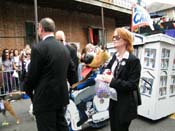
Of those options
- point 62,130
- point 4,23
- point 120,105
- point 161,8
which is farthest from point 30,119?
point 161,8

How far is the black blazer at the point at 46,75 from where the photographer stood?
2525mm

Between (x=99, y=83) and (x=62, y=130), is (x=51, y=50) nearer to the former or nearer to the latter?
(x=99, y=83)

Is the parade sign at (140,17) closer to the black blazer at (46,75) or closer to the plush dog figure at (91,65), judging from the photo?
the plush dog figure at (91,65)

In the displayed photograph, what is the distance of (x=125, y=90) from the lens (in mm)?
2361

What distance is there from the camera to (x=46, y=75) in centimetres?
260

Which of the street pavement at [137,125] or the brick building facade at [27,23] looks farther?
the brick building facade at [27,23]

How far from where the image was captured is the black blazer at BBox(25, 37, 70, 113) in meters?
2.53

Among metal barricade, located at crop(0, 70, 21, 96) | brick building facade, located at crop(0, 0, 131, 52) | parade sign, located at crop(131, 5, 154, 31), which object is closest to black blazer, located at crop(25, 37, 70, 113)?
parade sign, located at crop(131, 5, 154, 31)

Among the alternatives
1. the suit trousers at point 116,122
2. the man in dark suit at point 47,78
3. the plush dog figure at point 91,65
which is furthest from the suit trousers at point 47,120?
the plush dog figure at point 91,65

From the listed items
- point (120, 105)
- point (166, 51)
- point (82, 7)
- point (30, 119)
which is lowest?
point (30, 119)

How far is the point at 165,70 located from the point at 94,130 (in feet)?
5.96

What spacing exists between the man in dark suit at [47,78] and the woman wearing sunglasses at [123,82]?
58cm

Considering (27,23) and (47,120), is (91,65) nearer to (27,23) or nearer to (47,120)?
(47,120)

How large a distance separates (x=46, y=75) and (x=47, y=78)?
0.04m
